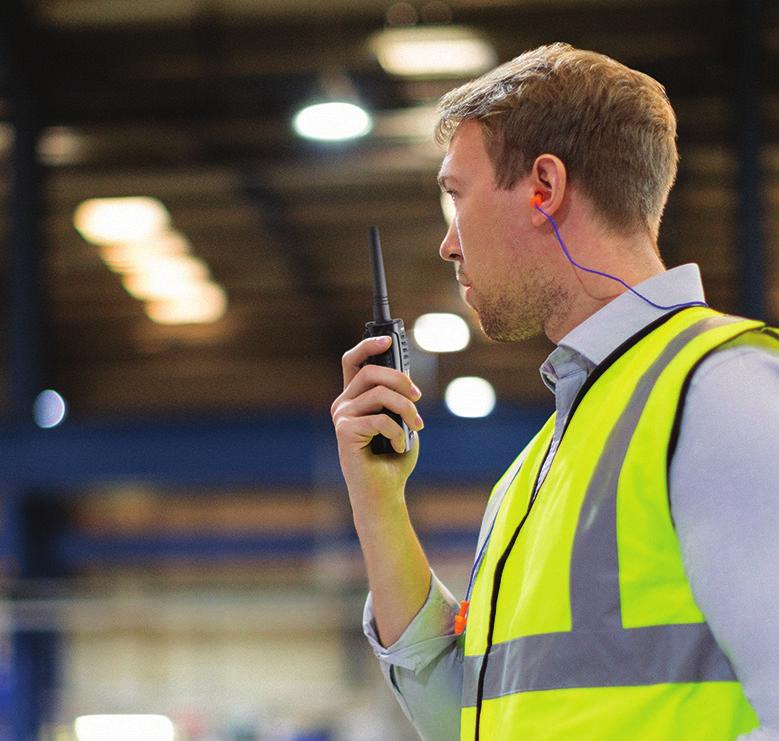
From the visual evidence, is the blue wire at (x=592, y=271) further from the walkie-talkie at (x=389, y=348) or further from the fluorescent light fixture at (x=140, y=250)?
the fluorescent light fixture at (x=140, y=250)

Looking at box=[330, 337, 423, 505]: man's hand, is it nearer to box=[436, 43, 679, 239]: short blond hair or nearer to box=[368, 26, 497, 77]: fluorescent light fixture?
box=[436, 43, 679, 239]: short blond hair

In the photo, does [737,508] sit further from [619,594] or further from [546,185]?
[546,185]

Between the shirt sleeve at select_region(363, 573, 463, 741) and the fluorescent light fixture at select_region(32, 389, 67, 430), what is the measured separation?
3767 mm

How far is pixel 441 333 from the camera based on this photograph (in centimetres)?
552

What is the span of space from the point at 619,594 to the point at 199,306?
4988 millimetres

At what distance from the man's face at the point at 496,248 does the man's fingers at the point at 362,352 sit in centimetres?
11

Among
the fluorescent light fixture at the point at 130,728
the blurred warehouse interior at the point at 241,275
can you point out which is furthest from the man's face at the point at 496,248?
the fluorescent light fixture at the point at 130,728

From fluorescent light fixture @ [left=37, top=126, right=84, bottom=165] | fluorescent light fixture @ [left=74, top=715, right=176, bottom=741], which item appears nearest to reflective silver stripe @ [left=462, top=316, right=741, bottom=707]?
fluorescent light fixture @ [left=74, top=715, right=176, bottom=741]

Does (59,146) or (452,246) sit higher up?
(59,146)

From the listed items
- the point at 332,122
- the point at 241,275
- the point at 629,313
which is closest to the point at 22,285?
the point at 241,275

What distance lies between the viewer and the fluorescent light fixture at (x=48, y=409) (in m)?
5.01

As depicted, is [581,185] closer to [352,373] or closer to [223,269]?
[352,373]

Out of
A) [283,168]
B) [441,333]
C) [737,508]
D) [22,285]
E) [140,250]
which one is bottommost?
[737,508]

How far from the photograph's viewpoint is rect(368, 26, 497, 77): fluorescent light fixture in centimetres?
489
